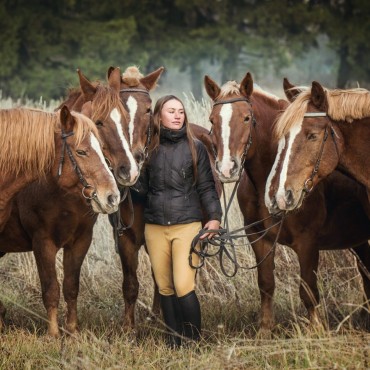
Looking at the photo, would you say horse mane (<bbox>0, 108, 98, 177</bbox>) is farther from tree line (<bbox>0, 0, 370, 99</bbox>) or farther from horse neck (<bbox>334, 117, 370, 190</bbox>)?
tree line (<bbox>0, 0, 370, 99</bbox>)

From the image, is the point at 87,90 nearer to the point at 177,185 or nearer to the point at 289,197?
the point at 177,185

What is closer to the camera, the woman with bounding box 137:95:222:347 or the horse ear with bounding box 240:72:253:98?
the woman with bounding box 137:95:222:347

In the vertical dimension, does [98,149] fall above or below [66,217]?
above

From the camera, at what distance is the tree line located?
26984 mm

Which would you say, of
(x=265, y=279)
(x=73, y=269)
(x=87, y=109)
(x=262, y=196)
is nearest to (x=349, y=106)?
(x=262, y=196)

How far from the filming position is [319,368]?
488 centimetres

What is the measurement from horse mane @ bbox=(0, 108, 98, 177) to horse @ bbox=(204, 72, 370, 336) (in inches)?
44.4

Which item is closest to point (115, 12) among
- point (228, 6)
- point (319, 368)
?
point (228, 6)

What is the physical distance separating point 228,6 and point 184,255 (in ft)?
83.0

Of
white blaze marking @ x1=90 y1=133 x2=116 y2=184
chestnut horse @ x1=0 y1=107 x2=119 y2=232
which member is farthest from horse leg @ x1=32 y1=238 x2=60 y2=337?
white blaze marking @ x1=90 y1=133 x2=116 y2=184

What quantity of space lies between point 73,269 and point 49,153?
1.48 meters

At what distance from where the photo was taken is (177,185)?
6.36 meters

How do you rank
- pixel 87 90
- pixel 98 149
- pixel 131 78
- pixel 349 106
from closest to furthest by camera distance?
1. pixel 349 106
2. pixel 98 149
3. pixel 87 90
4. pixel 131 78

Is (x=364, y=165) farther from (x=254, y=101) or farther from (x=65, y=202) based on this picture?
(x=65, y=202)
